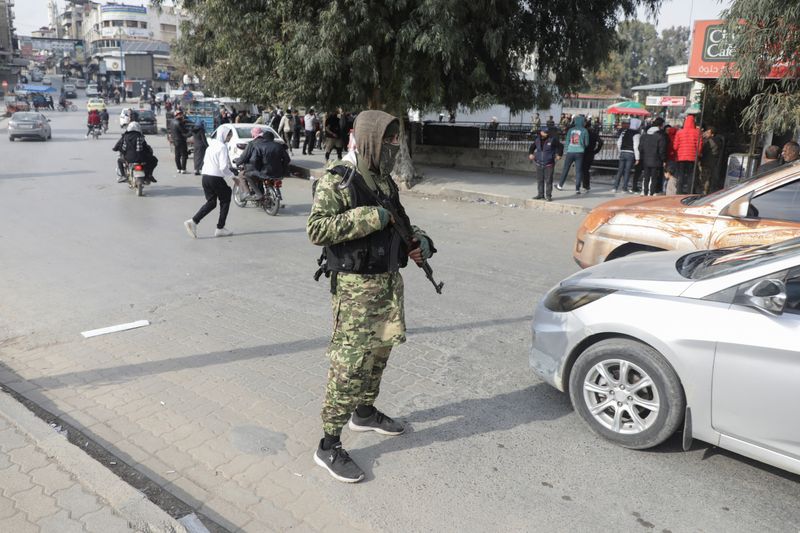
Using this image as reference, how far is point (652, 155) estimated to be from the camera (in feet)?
42.6

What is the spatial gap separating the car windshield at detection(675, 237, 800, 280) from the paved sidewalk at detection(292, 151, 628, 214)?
28.7ft

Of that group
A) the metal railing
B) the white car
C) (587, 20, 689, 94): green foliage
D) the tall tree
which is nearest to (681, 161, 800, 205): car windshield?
the tall tree

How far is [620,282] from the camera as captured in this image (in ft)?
12.5

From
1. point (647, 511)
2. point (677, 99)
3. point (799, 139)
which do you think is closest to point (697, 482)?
point (647, 511)

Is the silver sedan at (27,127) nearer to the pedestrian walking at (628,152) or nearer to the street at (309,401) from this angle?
the street at (309,401)

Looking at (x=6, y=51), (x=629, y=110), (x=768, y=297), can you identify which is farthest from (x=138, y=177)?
(x=6, y=51)

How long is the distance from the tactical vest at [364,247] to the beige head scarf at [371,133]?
13cm

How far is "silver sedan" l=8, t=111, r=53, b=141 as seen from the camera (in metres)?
27.2

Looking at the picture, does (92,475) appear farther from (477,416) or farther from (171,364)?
(477,416)

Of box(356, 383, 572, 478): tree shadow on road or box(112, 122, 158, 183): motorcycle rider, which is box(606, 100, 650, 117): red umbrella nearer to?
box(112, 122, 158, 183): motorcycle rider

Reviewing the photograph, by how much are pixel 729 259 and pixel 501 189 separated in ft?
37.7

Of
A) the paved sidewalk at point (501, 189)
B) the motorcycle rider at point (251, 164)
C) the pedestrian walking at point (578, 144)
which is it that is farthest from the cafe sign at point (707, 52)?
the motorcycle rider at point (251, 164)

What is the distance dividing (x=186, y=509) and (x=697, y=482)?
2664 millimetres

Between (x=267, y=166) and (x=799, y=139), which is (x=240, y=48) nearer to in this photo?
(x=267, y=166)
